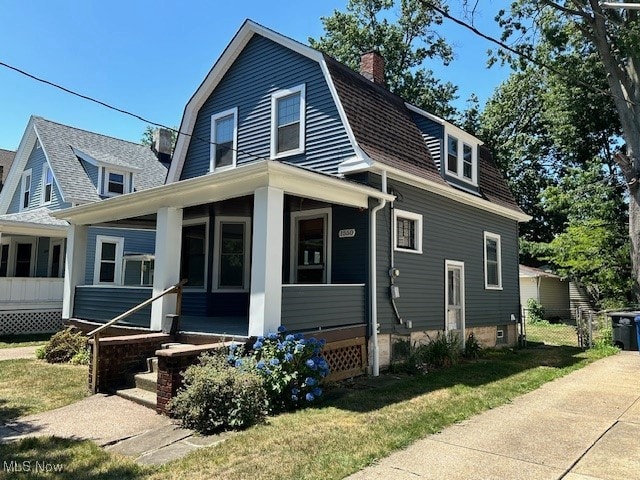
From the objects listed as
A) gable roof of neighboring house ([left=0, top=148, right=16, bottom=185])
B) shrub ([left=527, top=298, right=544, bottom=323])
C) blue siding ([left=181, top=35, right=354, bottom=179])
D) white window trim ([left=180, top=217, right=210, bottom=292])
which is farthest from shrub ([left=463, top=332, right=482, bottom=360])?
gable roof of neighboring house ([left=0, top=148, right=16, bottom=185])

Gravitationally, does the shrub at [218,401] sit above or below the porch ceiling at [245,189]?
below

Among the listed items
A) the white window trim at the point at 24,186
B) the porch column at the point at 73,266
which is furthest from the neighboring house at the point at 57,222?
the porch column at the point at 73,266

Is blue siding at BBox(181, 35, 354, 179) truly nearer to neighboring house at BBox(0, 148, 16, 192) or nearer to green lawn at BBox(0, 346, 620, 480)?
green lawn at BBox(0, 346, 620, 480)

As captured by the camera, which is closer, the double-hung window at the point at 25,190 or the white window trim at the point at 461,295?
the white window trim at the point at 461,295

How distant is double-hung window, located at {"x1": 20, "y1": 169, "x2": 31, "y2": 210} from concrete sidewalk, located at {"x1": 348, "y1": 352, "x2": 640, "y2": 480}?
2117 cm

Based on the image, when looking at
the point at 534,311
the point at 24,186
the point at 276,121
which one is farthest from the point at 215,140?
the point at 534,311

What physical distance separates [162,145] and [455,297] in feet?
57.3

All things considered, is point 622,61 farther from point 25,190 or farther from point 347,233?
point 25,190

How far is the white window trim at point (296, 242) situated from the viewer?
9.77 metres

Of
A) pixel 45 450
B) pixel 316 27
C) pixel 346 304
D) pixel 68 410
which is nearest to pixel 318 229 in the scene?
pixel 346 304

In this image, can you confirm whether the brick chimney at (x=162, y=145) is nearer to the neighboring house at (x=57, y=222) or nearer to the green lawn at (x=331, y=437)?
the neighboring house at (x=57, y=222)

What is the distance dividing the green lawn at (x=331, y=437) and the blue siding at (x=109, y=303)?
13.6ft

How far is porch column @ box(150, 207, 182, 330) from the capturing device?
8641 mm

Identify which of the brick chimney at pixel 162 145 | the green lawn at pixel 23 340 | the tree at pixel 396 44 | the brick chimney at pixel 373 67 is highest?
the tree at pixel 396 44
